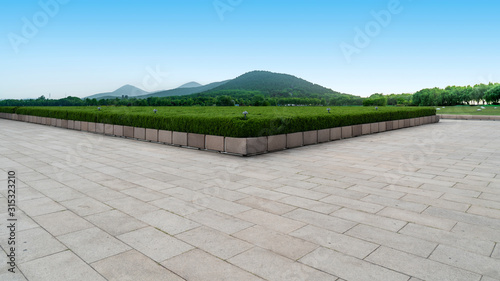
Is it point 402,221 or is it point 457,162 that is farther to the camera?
point 457,162

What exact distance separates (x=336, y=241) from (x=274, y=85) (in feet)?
459

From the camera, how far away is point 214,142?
412 inches

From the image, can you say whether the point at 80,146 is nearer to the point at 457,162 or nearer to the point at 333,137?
the point at 333,137

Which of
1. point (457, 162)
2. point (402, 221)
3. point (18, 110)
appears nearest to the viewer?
point (402, 221)

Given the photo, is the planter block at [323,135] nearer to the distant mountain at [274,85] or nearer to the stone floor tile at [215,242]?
the stone floor tile at [215,242]

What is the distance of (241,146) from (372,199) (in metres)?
4.88

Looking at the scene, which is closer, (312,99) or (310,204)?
(310,204)

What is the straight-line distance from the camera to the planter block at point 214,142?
10280 mm

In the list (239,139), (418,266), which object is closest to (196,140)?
(239,139)

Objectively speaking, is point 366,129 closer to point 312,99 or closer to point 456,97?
point 456,97

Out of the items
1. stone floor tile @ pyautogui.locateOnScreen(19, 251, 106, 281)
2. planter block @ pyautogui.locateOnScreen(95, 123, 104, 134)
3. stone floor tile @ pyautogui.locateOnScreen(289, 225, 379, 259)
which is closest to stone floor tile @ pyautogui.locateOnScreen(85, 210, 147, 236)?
stone floor tile @ pyautogui.locateOnScreen(19, 251, 106, 281)

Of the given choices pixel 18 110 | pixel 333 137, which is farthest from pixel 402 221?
pixel 18 110

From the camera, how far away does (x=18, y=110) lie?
26.3 metres

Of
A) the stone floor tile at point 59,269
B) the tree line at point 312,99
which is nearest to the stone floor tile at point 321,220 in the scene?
the stone floor tile at point 59,269
